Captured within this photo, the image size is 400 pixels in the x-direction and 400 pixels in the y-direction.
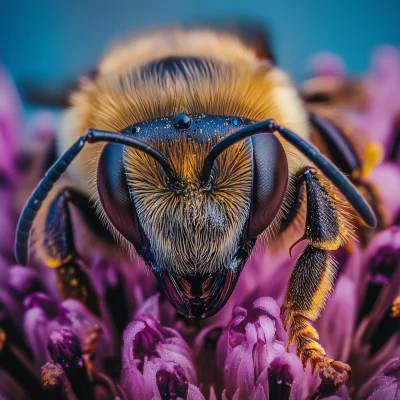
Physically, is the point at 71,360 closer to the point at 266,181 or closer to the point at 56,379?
the point at 56,379

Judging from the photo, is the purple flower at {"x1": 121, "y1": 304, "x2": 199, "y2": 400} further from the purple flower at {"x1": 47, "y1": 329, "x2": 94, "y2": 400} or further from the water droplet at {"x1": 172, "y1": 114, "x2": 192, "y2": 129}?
the water droplet at {"x1": 172, "y1": 114, "x2": 192, "y2": 129}

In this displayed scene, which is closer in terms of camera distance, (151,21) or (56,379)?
(56,379)

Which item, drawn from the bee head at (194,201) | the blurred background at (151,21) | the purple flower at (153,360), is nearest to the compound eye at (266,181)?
the bee head at (194,201)

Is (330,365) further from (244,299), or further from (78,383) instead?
(78,383)

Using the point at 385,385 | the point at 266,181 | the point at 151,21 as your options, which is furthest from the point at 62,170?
the point at 151,21

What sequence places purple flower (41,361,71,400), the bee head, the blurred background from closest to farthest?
the bee head, purple flower (41,361,71,400), the blurred background

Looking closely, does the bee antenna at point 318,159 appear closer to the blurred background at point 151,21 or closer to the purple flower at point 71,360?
the purple flower at point 71,360

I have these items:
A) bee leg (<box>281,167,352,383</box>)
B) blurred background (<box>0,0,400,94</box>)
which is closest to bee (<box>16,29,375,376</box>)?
bee leg (<box>281,167,352,383</box>)
